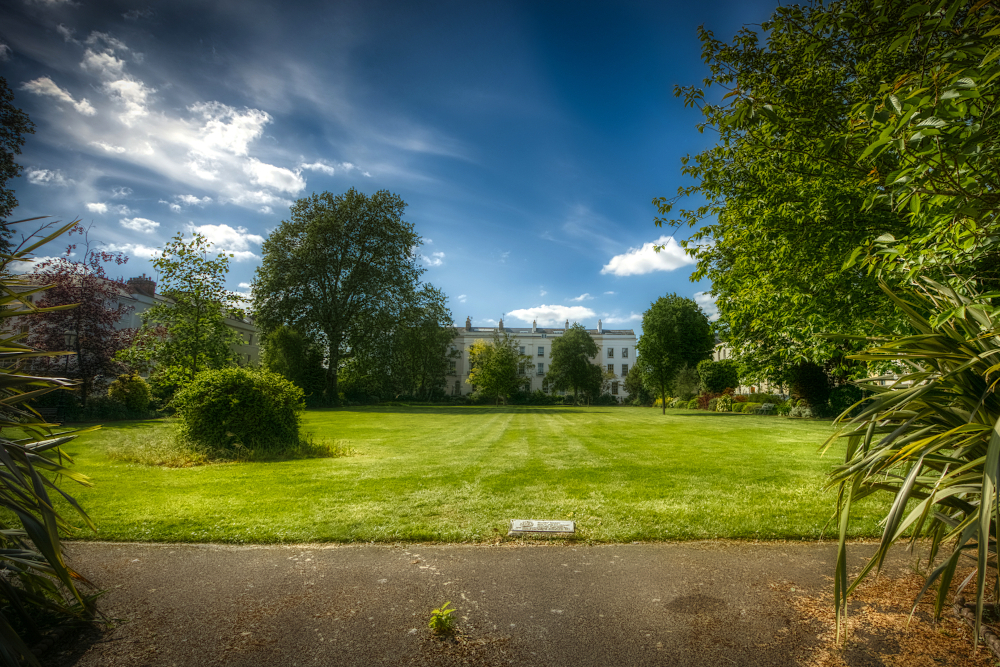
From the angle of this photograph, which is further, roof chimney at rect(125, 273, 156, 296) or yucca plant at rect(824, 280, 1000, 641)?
roof chimney at rect(125, 273, 156, 296)

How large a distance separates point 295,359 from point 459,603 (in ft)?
102

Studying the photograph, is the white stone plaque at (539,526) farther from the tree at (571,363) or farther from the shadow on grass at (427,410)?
the tree at (571,363)

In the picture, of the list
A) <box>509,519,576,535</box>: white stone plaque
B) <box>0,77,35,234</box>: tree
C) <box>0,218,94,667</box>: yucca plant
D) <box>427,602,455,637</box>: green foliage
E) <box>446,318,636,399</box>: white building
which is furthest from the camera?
<box>446,318,636,399</box>: white building

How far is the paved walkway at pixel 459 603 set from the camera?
2592 mm

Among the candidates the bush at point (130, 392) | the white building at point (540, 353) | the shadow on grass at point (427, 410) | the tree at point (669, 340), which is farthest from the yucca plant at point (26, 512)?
the white building at point (540, 353)

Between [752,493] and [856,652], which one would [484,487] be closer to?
[752,493]

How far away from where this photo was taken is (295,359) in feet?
103

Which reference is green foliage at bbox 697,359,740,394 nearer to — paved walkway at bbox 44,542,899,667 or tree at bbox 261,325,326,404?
tree at bbox 261,325,326,404

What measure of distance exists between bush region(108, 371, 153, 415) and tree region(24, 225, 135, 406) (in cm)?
49

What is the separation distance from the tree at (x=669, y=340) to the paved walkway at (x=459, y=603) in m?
28.0

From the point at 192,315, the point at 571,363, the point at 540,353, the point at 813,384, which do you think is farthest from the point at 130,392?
the point at 540,353

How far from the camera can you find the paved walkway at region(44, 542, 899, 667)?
2592mm

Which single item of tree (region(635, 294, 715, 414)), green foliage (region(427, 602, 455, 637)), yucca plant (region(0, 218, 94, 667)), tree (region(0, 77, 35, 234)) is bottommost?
green foliage (region(427, 602, 455, 637))

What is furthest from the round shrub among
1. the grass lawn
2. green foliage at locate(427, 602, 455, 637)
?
green foliage at locate(427, 602, 455, 637)
